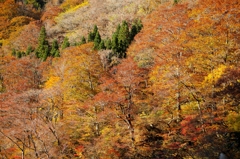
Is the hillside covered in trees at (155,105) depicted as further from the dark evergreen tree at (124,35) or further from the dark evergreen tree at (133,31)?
the dark evergreen tree at (133,31)

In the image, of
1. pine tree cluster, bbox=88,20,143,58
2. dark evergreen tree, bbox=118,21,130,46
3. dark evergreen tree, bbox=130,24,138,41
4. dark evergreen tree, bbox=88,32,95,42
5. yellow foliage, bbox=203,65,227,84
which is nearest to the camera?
yellow foliage, bbox=203,65,227,84

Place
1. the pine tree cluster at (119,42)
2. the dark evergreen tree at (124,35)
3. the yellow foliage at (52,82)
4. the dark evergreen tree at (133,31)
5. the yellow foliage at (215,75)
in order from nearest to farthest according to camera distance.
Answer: the yellow foliage at (215,75), the yellow foliage at (52,82), the pine tree cluster at (119,42), the dark evergreen tree at (124,35), the dark evergreen tree at (133,31)

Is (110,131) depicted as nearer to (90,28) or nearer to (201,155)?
(201,155)

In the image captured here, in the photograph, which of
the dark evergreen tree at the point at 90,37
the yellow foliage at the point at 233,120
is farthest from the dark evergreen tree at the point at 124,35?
the yellow foliage at the point at 233,120

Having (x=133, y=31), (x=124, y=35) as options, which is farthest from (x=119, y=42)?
(x=133, y=31)

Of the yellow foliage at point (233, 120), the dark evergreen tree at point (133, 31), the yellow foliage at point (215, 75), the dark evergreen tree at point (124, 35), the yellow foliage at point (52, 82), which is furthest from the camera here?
the dark evergreen tree at point (133, 31)

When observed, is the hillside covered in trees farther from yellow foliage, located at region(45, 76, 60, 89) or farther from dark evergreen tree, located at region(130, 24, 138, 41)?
dark evergreen tree, located at region(130, 24, 138, 41)

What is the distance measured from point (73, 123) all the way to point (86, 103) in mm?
3350

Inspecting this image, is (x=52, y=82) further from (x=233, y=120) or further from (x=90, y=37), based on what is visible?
(x=233, y=120)

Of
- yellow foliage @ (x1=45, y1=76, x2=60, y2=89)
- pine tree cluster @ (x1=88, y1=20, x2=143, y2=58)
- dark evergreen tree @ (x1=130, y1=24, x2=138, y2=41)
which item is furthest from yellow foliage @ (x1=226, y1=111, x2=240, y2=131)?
dark evergreen tree @ (x1=130, y1=24, x2=138, y2=41)

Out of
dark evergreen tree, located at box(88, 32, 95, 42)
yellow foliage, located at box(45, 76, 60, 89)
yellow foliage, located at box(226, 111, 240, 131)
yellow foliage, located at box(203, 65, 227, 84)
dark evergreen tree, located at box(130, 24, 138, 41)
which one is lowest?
yellow foliage, located at box(45, 76, 60, 89)

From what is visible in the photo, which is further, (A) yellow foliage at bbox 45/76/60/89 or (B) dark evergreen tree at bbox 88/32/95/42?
(B) dark evergreen tree at bbox 88/32/95/42

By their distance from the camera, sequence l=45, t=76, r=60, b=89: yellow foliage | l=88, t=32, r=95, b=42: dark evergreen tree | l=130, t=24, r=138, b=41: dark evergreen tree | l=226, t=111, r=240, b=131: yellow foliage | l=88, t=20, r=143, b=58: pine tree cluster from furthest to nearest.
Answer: l=88, t=32, r=95, b=42: dark evergreen tree
l=130, t=24, r=138, b=41: dark evergreen tree
l=88, t=20, r=143, b=58: pine tree cluster
l=45, t=76, r=60, b=89: yellow foliage
l=226, t=111, r=240, b=131: yellow foliage

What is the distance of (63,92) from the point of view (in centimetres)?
3481
